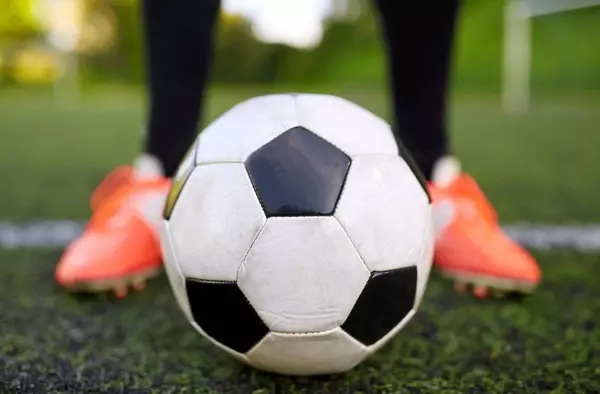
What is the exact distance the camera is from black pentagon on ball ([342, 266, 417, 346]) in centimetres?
91

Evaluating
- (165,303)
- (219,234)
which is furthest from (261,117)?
(165,303)

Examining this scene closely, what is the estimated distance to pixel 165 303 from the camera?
4.34 feet

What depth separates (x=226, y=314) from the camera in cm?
93

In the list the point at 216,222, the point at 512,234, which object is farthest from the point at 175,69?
the point at 512,234

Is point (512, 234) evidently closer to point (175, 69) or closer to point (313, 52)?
point (175, 69)

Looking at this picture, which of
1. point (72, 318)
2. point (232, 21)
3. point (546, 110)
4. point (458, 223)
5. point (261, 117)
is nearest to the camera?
point (261, 117)

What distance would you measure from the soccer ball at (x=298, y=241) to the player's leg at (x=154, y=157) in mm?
406

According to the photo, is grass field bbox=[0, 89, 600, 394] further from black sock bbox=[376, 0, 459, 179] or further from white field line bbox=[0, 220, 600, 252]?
black sock bbox=[376, 0, 459, 179]

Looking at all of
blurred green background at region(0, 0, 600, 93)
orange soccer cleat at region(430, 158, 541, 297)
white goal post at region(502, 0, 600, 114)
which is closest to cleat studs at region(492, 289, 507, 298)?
orange soccer cleat at region(430, 158, 541, 297)

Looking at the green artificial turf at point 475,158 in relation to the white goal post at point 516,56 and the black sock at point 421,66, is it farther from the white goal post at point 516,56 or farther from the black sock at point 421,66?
the white goal post at point 516,56

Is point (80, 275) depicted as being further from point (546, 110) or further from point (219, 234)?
point (546, 110)

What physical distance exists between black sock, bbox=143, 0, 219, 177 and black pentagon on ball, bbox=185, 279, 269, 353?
2.24 feet

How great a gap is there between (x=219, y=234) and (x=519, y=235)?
1121 millimetres

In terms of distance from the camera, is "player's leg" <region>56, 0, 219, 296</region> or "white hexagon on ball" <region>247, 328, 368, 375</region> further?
"player's leg" <region>56, 0, 219, 296</region>
